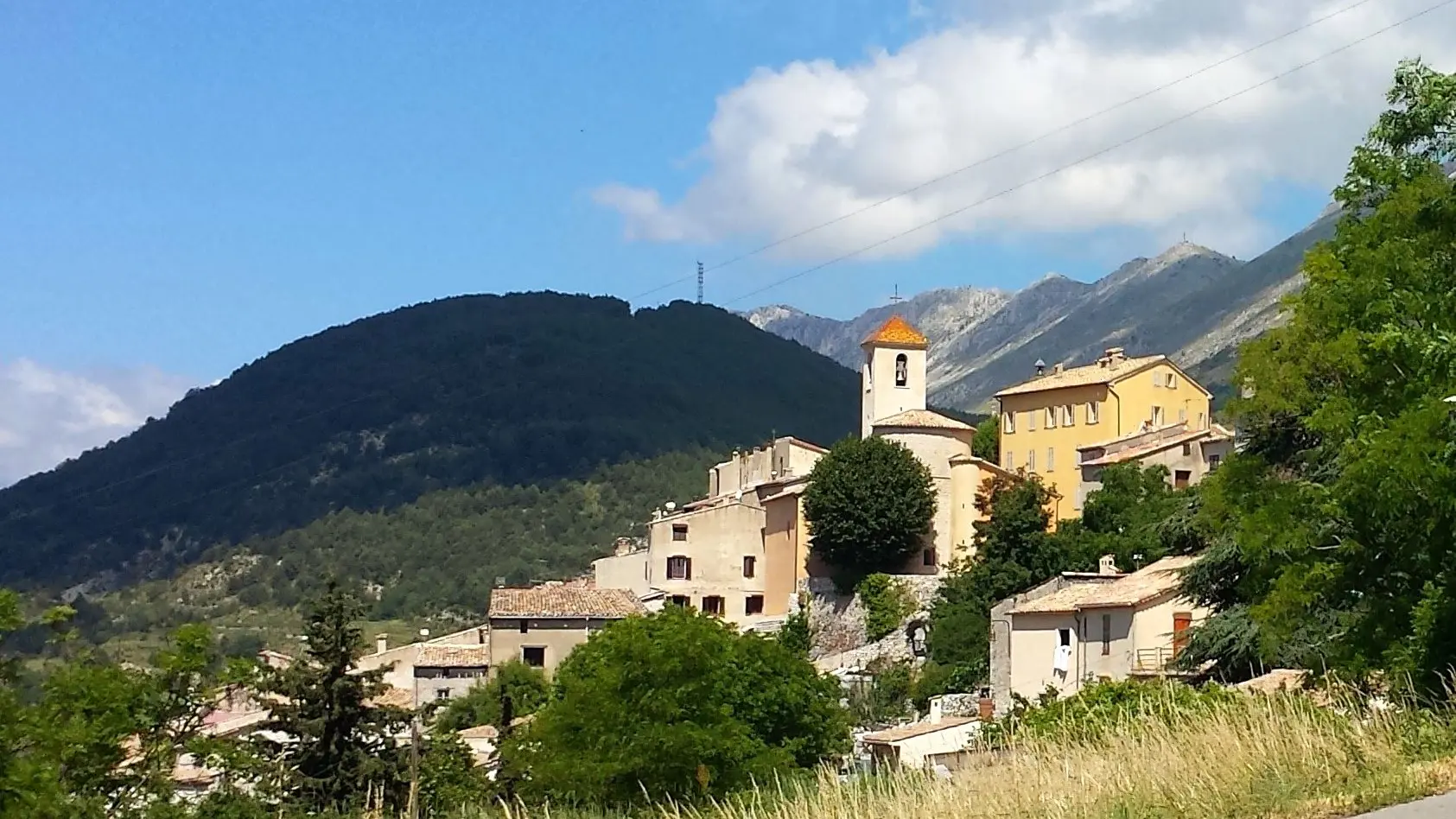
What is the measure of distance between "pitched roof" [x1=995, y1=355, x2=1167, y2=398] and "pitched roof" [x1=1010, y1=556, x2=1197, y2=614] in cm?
1842

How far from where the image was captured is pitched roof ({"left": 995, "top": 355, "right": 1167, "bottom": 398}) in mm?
62375

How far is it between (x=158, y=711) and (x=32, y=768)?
989 cm

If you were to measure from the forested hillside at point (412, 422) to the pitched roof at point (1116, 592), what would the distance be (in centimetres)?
8456

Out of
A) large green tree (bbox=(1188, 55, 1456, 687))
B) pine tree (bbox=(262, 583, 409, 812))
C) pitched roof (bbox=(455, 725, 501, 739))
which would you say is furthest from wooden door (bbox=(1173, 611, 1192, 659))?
pitched roof (bbox=(455, 725, 501, 739))

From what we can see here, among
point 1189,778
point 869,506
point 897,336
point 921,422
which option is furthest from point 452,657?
point 1189,778

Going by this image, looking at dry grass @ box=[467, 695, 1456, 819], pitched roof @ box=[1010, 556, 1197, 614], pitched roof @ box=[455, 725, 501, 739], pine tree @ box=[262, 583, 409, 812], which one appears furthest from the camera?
pitched roof @ box=[455, 725, 501, 739]

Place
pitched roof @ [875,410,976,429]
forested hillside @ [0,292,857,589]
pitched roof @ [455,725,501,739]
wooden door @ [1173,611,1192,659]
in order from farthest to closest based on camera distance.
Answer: forested hillside @ [0,292,857,589], pitched roof @ [875,410,976,429], pitched roof @ [455,725,501,739], wooden door @ [1173,611,1192,659]

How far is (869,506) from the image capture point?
197 feet

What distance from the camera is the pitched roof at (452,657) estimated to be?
58.8 metres

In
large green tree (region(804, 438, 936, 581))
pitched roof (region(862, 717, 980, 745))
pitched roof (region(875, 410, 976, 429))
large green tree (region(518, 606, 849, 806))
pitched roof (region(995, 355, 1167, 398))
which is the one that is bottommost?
pitched roof (region(862, 717, 980, 745))

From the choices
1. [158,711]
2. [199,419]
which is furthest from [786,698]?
[199,419]

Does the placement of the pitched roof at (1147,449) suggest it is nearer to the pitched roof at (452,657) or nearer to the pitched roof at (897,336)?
the pitched roof at (897,336)

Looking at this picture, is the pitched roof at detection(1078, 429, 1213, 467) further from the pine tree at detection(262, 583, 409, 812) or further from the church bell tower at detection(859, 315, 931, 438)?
the pine tree at detection(262, 583, 409, 812)

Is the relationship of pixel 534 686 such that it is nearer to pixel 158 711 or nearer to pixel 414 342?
pixel 158 711
